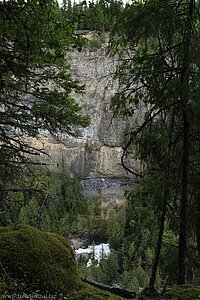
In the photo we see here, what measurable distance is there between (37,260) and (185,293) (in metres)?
0.94

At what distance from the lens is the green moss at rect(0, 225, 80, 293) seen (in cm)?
250

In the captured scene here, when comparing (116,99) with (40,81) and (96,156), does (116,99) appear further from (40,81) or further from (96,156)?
(96,156)

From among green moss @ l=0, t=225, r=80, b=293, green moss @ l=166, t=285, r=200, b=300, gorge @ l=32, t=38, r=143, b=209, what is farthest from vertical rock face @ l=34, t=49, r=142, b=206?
green moss @ l=166, t=285, r=200, b=300

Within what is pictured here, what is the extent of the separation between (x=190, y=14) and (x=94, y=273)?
102 feet

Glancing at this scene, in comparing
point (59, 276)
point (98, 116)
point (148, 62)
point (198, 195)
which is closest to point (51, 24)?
point (148, 62)

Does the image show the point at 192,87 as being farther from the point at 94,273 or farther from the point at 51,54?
the point at 94,273

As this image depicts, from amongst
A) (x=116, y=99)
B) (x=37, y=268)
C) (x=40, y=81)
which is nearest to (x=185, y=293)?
(x=37, y=268)

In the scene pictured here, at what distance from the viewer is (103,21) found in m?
3.90

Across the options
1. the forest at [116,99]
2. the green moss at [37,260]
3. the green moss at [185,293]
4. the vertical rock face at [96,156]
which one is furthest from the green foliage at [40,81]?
the vertical rock face at [96,156]

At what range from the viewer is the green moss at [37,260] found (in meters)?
2.50

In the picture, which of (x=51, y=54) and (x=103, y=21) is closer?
(x=103, y=21)

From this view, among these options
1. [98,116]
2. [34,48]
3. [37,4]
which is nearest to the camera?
[37,4]

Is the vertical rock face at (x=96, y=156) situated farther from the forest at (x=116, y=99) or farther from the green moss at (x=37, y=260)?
the green moss at (x=37, y=260)

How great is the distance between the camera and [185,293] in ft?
8.29
